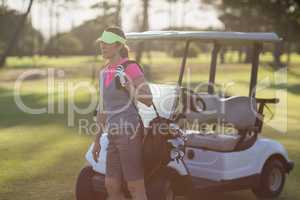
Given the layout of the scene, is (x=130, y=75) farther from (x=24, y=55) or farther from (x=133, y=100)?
(x=24, y=55)

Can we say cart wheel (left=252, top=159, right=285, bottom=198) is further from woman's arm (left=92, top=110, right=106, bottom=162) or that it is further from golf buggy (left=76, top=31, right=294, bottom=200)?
woman's arm (left=92, top=110, right=106, bottom=162)

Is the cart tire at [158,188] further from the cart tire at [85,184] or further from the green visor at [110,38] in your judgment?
the green visor at [110,38]

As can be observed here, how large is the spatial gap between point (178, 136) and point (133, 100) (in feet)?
2.00

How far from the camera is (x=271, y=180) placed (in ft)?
22.5

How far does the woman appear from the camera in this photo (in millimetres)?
4574

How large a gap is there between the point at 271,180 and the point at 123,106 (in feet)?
9.37

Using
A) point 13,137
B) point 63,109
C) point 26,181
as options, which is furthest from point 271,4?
point 26,181

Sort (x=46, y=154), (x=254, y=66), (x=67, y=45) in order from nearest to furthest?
(x=254, y=66), (x=46, y=154), (x=67, y=45)

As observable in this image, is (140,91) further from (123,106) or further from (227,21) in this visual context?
(227,21)

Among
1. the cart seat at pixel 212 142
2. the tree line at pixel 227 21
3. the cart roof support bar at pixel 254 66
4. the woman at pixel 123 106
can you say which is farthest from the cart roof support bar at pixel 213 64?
the tree line at pixel 227 21

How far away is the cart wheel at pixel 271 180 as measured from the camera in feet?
22.1

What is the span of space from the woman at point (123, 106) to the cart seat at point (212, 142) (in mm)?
1899

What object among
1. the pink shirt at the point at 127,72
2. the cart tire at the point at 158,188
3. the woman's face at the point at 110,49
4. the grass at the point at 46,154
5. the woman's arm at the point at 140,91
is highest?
the woman's face at the point at 110,49

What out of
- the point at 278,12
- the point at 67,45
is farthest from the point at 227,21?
the point at 67,45
